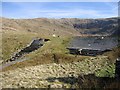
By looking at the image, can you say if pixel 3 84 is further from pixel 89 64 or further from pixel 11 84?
pixel 89 64

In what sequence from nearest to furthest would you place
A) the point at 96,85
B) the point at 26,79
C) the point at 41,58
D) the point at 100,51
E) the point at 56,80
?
1. the point at 96,85
2. the point at 56,80
3. the point at 26,79
4. the point at 41,58
5. the point at 100,51

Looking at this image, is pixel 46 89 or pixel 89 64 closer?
pixel 46 89

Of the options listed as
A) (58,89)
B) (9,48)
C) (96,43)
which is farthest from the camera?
(9,48)

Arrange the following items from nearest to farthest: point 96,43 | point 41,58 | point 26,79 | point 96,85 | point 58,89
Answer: point 96,85 < point 58,89 < point 26,79 < point 41,58 < point 96,43

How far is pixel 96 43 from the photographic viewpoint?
50.6 metres

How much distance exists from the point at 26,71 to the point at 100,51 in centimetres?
1876

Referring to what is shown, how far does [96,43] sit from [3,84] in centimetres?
3227

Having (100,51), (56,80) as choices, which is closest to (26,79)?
(56,80)

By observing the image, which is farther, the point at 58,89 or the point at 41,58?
the point at 41,58

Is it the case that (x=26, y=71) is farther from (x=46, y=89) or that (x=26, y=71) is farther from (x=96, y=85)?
(x=96, y=85)

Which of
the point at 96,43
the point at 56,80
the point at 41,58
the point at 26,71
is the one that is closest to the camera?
the point at 56,80

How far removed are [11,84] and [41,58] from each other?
53.1 ft

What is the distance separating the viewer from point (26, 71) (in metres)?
25.9

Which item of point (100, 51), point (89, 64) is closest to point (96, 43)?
point (100, 51)
